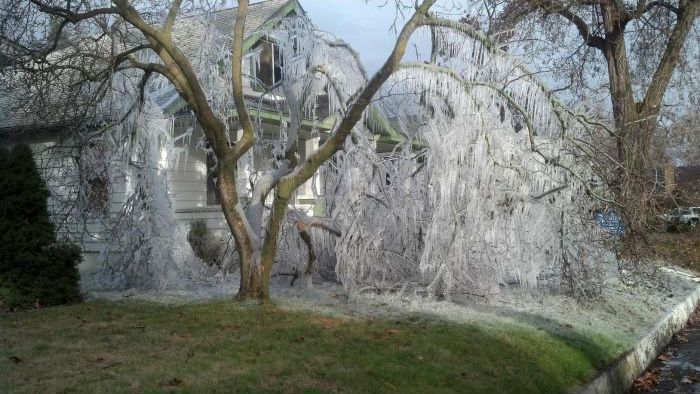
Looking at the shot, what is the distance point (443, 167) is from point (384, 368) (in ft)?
13.2

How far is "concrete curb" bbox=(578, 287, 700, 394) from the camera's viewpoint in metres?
7.18

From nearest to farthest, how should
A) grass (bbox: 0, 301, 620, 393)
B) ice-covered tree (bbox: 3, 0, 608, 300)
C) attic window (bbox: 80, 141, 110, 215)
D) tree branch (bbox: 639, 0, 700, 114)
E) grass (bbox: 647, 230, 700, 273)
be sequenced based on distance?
grass (bbox: 0, 301, 620, 393) → ice-covered tree (bbox: 3, 0, 608, 300) → attic window (bbox: 80, 141, 110, 215) → grass (bbox: 647, 230, 700, 273) → tree branch (bbox: 639, 0, 700, 114)

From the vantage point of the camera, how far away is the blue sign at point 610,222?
34.6 ft

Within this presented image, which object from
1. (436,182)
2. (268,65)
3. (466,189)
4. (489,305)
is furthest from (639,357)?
(268,65)

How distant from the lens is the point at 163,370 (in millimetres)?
5930

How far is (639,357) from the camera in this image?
8695mm

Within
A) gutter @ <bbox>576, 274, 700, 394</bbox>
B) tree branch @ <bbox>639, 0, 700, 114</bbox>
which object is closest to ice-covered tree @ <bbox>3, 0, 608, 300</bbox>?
gutter @ <bbox>576, 274, 700, 394</bbox>

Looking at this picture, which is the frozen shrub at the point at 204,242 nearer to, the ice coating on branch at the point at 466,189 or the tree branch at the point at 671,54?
the ice coating on branch at the point at 466,189

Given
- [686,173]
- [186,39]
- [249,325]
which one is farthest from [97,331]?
[686,173]

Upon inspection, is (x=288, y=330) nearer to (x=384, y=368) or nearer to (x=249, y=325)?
(x=249, y=325)

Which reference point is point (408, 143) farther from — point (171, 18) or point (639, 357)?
point (639, 357)

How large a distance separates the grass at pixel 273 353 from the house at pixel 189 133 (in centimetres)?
323

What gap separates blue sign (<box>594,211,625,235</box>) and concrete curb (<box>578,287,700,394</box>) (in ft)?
4.68

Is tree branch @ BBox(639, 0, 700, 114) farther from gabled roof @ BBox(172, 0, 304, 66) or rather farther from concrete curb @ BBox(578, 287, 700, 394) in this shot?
gabled roof @ BBox(172, 0, 304, 66)
